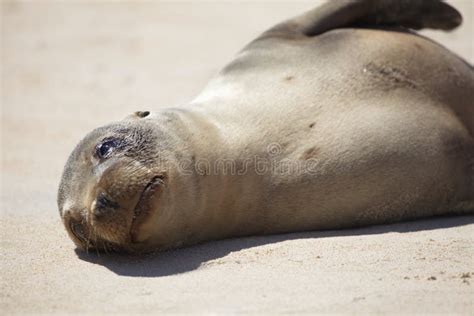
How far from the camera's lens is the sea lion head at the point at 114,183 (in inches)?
147

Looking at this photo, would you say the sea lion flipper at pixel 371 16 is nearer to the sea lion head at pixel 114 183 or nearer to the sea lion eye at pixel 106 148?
the sea lion head at pixel 114 183

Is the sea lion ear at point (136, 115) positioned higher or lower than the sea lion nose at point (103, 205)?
Answer: higher

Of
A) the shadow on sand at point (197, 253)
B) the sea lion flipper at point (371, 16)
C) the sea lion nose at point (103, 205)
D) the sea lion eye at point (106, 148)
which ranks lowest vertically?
the shadow on sand at point (197, 253)

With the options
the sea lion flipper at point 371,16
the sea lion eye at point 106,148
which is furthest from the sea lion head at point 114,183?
the sea lion flipper at point 371,16

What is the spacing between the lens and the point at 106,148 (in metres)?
3.99

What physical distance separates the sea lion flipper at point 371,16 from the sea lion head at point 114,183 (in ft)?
4.91

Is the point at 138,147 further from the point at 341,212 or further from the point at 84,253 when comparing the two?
the point at 341,212

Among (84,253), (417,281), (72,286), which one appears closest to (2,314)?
(72,286)

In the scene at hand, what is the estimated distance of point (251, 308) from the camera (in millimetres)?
3219

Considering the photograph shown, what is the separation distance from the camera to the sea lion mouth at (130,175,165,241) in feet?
12.3

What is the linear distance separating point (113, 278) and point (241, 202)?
829mm

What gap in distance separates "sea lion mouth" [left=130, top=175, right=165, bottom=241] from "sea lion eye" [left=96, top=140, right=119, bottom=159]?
0.99 ft

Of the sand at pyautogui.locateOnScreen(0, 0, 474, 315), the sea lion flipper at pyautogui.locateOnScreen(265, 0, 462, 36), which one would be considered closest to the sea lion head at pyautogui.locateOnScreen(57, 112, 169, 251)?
the sand at pyautogui.locateOnScreen(0, 0, 474, 315)

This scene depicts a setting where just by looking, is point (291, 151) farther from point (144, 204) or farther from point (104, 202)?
point (104, 202)
